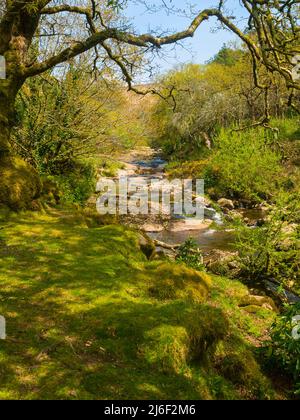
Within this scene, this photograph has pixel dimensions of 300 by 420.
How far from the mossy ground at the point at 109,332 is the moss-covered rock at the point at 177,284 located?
0.08 feet

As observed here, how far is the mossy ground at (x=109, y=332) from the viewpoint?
3.78 meters

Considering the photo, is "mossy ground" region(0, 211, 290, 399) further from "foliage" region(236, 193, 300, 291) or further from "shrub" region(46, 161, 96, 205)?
"shrub" region(46, 161, 96, 205)

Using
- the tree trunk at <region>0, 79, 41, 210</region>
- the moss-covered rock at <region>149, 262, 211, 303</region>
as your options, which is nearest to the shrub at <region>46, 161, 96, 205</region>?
the tree trunk at <region>0, 79, 41, 210</region>

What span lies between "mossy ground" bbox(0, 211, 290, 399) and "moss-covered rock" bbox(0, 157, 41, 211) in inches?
71.0

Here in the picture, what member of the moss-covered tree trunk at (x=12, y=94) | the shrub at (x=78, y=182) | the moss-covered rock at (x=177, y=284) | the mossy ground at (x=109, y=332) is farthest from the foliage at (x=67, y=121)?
the moss-covered rock at (x=177, y=284)

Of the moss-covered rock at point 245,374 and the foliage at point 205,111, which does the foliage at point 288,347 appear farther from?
Result: the foliage at point 205,111

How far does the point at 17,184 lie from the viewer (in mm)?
9031

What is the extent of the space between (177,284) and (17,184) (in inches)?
181

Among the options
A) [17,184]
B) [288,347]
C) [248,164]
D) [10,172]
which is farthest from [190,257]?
[248,164]

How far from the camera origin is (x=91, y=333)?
4625mm

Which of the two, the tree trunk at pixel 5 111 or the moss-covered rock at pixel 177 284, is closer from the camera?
the moss-covered rock at pixel 177 284

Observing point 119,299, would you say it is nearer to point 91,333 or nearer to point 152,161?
point 91,333

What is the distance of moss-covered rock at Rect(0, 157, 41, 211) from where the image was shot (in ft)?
29.0

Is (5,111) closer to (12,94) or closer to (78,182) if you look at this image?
(12,94)
